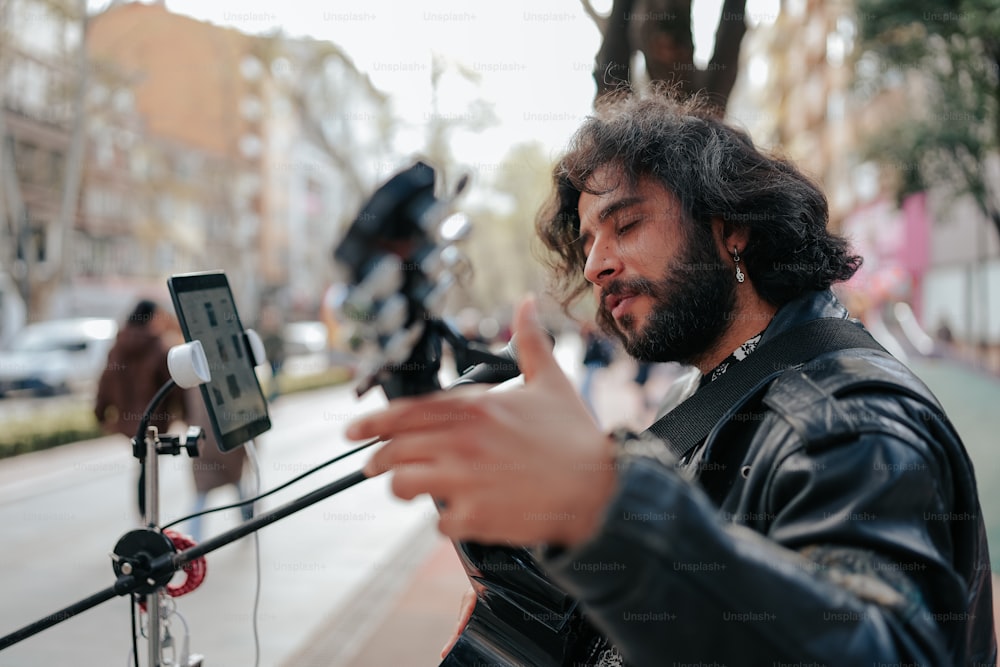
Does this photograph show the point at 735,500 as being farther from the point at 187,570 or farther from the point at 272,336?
the point at 272,336

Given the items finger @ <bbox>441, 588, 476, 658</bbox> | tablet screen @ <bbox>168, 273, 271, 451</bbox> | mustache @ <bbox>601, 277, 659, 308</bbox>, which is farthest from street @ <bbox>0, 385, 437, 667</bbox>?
mustache @ <bbox>601, 277, 659, 308</bbox>

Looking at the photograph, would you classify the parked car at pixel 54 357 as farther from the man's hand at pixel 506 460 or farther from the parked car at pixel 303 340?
the man's hand at pixel 506 460

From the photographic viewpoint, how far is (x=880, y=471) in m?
1.09

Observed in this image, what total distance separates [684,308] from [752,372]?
21 cm

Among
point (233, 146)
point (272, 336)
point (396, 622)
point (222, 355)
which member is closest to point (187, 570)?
point (222, 355)

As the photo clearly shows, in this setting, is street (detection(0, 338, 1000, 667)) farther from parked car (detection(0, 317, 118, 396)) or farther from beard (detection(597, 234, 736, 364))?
parked car (detection(0, 317, 118, 396))

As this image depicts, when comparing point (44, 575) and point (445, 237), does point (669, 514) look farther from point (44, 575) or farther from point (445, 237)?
point (44, 575)

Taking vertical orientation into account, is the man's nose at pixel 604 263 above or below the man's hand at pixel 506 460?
above

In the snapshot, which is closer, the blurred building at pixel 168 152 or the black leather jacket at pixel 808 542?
the black leather jacket at pixel 808 542

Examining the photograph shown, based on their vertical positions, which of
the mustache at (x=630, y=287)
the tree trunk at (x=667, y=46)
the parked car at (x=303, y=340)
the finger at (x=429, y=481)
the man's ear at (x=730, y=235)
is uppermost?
the tree trunk at (x=667, y=46)

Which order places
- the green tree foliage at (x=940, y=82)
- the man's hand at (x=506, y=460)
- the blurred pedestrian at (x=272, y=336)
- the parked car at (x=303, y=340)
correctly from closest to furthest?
the man's hand at (x=506, y=460), the green tree foliage at (x=940, y=82), the blurred pedestrian at (x=272, y=336), the parked car at (x=303, y=340)

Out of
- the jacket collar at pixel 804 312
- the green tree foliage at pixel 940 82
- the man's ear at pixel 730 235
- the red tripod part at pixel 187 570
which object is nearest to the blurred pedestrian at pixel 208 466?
the red tripod part at pixel 187 570

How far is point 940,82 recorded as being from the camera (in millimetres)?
12641

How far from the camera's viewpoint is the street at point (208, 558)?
14.8 ft
